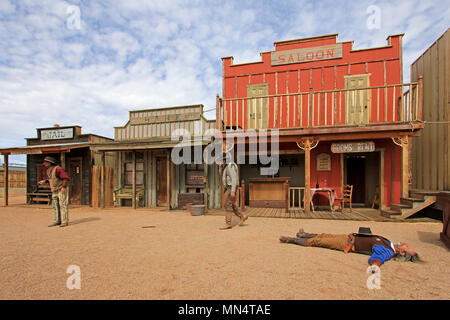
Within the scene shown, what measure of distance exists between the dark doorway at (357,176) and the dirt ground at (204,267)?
17.1 ft

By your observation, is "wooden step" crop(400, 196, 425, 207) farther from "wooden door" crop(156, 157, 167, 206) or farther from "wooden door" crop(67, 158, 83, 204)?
"wooden door" crop(67, 158, 83, 204)

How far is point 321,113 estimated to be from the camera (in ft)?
31.7

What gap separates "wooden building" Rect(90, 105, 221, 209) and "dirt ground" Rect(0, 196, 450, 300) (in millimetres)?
4642

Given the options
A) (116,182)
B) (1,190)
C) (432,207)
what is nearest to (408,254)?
(432,207)

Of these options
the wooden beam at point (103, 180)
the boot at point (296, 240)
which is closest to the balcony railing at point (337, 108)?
the boot at point (296, 240)

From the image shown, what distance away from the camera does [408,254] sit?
12.0 feet

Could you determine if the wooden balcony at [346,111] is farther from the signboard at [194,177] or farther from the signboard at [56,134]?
the signboard at [56,134]

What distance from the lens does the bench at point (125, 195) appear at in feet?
36.7

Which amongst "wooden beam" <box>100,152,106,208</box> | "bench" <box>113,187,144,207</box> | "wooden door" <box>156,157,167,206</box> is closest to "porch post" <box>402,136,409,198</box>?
"wooden door" <box>156,157,167,206</box>

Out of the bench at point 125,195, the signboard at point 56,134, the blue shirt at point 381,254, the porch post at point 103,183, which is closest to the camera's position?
the blue shirt at point 381,254

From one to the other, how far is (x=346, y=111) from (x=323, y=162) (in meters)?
2.27

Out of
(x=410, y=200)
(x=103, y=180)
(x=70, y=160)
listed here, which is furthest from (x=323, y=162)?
(x=70, y=160)

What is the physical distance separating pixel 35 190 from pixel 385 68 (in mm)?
17277
